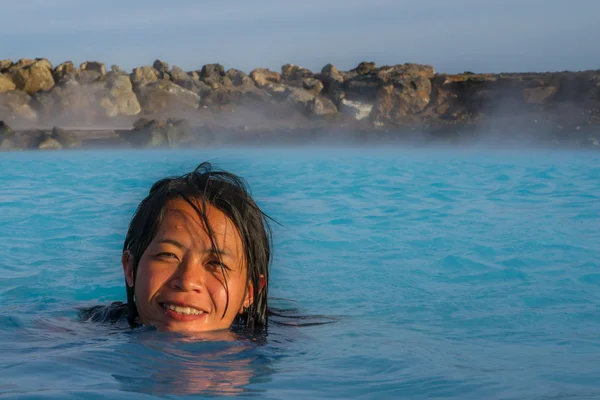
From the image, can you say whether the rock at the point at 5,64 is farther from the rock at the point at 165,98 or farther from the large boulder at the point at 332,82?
the large boulder at the point at 332,82

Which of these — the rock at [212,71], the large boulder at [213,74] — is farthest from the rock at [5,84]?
the rock at [212,71]

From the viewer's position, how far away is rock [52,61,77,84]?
33938mm

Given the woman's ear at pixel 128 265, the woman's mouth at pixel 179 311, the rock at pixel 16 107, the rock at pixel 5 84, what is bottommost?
the woman's mouth at pixel 179 311

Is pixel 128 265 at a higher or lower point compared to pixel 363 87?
lower

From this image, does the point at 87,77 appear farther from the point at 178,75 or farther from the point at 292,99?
the point at 292,99

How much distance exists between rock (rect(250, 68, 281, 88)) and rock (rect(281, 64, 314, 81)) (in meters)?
0.51

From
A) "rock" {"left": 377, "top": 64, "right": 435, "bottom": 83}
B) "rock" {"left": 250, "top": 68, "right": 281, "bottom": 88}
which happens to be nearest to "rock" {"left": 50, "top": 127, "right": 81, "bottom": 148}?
"rock" {"left": 377, "top": 64, "right": 435, "bottom": 83}

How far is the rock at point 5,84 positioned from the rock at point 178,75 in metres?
7.61

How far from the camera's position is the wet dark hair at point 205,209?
2.60 metres

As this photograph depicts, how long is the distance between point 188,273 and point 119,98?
32.4 m

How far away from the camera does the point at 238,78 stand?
125 feet

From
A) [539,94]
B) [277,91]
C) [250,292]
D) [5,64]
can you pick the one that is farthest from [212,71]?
[250,292]

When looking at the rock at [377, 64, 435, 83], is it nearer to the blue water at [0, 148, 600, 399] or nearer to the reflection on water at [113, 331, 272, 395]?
the blue water at [0, 148, 600, 399]

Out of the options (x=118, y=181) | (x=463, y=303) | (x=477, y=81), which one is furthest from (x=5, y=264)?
(x=477, y=81)
